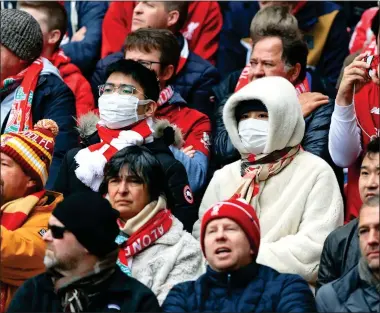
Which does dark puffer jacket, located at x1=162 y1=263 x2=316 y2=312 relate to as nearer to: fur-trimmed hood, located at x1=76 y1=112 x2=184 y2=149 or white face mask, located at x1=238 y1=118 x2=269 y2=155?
white face mask, located at x1=238 y1=118 x2=269 y2=155

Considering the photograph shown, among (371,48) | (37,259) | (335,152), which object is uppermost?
(371,48)

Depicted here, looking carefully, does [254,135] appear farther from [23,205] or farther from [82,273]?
[82,273]

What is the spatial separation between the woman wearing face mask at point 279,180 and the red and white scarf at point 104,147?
24.5 inches

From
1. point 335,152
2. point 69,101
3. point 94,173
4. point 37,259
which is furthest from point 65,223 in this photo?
point 69,101

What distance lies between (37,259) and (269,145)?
168 cm

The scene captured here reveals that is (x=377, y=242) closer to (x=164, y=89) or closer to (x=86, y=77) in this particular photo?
(x=164, y=89)

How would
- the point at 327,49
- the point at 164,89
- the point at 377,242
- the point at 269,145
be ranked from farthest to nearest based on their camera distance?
the point at 327,49 < the point at 164,89 < the point at 269,145 < the point at 377,242

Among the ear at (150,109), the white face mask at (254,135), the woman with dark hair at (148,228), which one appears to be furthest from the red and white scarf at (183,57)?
the woman with dark hair at (148,228)

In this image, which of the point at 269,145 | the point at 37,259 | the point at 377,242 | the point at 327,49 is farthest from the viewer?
the point at 327,49

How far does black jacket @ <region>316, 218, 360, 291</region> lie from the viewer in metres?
8.46

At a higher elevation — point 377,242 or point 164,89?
point 164,89

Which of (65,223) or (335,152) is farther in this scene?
(335,152)

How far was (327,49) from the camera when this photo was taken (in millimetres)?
11664

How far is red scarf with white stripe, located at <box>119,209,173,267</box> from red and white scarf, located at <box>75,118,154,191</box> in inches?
35.8
